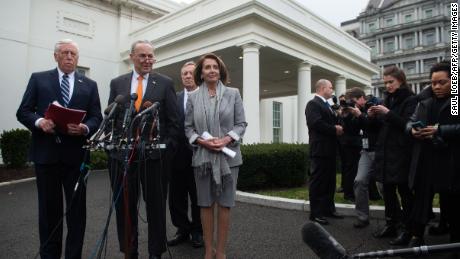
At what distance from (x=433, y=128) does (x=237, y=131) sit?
7.03 feet

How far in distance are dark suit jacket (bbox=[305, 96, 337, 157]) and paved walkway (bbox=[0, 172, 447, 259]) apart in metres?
1.16

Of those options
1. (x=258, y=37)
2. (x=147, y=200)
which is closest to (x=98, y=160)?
(x=258, y=37)

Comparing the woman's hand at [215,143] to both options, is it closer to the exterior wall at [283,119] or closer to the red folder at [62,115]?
the red folder at [62,115]

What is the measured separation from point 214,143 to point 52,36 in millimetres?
16165

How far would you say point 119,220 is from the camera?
10.5ft

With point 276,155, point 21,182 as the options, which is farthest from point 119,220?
point 21,182

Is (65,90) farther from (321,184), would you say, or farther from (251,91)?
(251,91)

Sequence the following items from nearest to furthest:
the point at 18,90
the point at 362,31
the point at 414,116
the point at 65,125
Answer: the point at 65,125, the point at 414,116, the point at 18,90, the point at 362,31

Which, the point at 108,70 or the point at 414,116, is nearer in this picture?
the point at 414,116

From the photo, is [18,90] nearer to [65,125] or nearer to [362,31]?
[65,125]

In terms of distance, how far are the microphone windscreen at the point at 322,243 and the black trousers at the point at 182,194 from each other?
248 centimetres

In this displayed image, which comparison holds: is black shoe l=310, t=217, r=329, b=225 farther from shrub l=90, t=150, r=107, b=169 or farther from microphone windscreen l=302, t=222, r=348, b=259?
shrub l=90, t=150, r=107, b=169

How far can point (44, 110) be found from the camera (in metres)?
3.30

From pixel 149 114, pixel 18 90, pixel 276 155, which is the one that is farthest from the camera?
pixel 18 90
